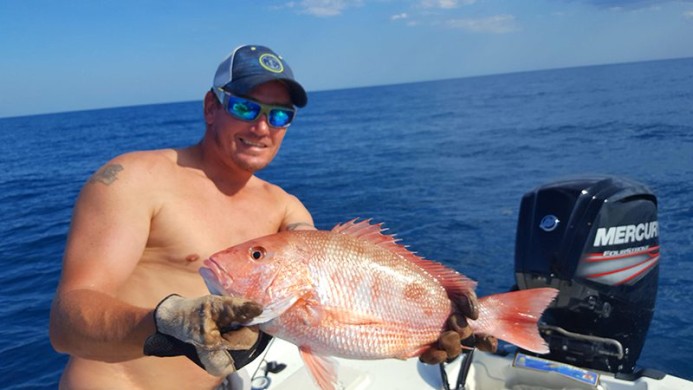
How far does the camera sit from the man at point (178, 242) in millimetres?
1664

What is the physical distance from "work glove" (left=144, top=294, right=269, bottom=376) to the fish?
0.43ft

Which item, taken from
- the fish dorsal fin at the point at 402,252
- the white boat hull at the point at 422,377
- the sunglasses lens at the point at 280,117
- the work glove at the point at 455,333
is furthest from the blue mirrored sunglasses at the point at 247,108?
the white boat hull at the point at 422,377

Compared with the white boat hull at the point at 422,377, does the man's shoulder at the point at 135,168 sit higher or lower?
higher

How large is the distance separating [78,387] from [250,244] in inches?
52.3

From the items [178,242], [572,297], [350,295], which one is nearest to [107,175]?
[178,242]

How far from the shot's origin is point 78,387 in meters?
2.45

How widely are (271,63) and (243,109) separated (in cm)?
28

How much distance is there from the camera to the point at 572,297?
3.20m

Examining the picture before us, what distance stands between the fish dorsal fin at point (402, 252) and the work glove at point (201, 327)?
2.19 feet

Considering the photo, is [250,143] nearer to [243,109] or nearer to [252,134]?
[252,134]

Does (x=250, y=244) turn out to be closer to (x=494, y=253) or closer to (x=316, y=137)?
(x=494, y=253)

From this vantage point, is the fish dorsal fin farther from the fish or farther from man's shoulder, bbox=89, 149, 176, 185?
man's shoulder, bbox=89, 149, 176, 185

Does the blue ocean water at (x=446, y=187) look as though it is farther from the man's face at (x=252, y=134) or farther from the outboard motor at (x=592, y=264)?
the man's face at (x=252, y=134)

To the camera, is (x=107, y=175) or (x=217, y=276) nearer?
(x=217, y=276)
